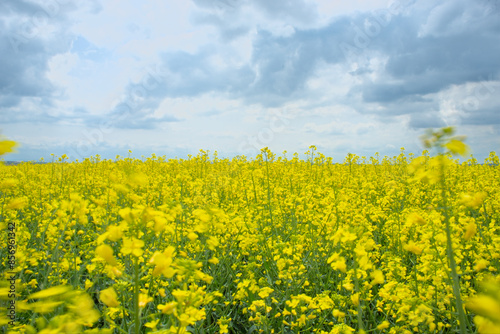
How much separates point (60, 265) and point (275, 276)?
2166 mm

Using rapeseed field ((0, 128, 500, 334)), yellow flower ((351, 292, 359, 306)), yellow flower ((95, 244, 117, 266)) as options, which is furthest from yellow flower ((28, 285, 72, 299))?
yellow flower ((351, 292, 359, 306))

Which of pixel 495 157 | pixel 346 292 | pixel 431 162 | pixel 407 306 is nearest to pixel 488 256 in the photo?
pixel 346 292

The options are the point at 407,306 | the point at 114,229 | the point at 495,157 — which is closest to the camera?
the point at 114,229

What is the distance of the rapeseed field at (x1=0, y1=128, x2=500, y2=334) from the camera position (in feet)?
3.93

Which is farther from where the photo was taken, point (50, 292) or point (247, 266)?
point (247, 266)

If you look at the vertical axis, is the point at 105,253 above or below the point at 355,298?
above

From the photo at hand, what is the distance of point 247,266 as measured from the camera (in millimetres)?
2512

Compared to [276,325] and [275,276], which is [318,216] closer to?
[275,276]

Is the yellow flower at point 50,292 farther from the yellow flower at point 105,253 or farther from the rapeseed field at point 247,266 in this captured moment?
the yellow flower at point 105,253

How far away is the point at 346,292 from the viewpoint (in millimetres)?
2947

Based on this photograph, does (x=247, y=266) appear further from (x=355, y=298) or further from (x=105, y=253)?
(x=105, y=253)

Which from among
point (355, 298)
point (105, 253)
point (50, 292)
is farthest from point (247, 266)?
point (50, 292)

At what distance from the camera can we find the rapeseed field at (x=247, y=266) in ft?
3.93

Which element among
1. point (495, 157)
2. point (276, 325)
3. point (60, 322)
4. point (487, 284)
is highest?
point (495, 157)
